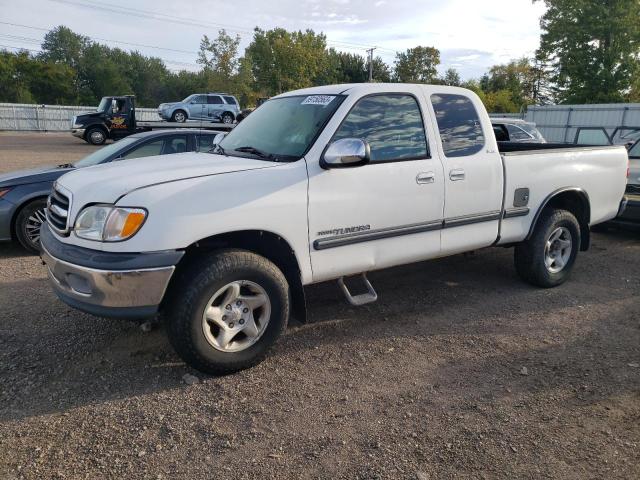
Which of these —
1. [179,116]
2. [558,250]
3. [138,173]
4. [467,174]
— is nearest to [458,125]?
[467,174]

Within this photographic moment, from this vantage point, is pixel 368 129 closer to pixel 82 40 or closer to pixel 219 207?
pixel 219 207

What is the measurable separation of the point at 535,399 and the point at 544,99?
5887 centimetres

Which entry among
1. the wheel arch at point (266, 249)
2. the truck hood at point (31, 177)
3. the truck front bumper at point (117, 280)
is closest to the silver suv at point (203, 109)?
the truck hood at point (31, 177)

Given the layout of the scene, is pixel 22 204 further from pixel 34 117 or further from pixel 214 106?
pixel 34 117

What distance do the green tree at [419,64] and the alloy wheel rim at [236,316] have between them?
5076 centimetres

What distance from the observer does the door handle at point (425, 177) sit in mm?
4207

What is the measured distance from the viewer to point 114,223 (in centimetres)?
314

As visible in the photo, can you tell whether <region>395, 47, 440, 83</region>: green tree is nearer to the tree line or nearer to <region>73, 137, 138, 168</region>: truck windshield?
the tree line

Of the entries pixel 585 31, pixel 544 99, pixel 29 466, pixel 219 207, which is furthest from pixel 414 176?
pixel 544 99

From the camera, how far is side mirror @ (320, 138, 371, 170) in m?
3.62

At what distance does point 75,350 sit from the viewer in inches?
154

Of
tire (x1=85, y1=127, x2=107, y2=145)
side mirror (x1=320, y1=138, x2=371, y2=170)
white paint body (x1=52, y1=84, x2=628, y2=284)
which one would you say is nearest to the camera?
white paint body (x1=52, y1=84, x2=628, y2=284)

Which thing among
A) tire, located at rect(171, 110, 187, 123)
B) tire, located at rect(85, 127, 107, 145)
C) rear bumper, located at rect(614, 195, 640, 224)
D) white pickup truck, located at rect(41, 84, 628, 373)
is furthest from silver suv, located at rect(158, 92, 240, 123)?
white pickup truck, located at rect(41, 84, 628, 373)

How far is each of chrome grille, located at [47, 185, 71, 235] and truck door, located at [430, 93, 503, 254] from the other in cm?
292
